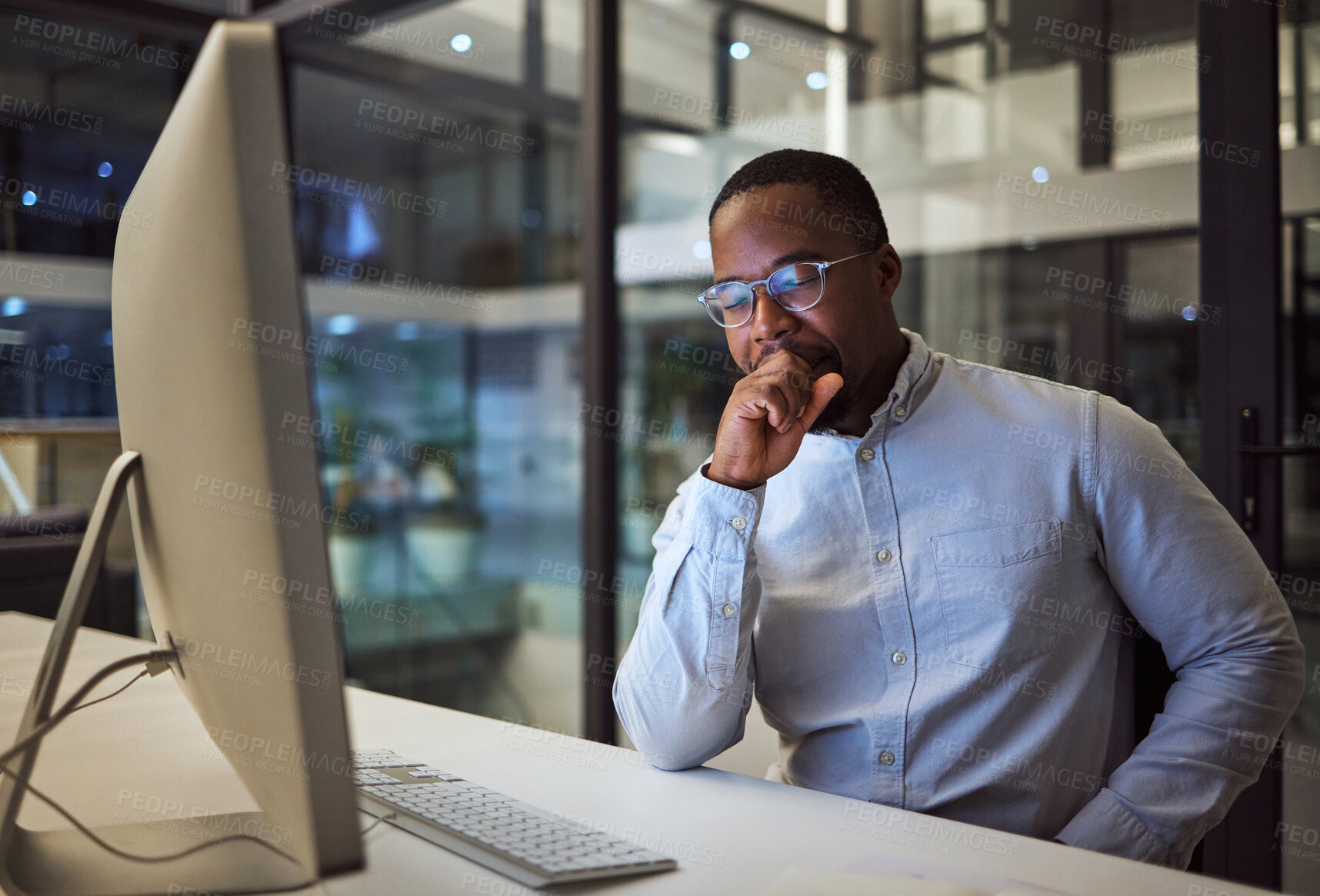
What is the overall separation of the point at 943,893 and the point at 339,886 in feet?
1.59

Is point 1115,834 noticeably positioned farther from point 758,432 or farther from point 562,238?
point 562,238

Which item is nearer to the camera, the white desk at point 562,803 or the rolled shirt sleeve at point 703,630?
the white desk at point 562,803

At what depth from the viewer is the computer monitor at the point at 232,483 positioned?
0.51 meters

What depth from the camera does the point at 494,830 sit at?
91 centimetres

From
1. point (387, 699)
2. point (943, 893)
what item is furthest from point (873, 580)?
point (387, 699)

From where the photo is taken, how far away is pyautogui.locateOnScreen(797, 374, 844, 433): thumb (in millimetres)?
1318

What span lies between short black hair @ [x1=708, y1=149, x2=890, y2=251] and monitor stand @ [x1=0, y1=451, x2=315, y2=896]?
924 mm

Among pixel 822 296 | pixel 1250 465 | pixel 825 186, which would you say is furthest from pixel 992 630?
pixel 1250 465

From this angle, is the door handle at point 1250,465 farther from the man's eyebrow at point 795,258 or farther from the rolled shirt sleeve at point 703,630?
the rolled shirt sleeve at point 703,630

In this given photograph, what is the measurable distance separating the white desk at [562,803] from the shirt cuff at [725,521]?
27 cm

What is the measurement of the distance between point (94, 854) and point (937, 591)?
3.19 feet

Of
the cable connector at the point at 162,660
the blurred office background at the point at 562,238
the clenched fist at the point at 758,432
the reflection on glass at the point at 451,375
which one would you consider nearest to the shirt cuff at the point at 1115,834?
the blurred office background at the point at 562,238

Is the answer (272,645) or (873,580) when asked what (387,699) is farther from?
(272,645)

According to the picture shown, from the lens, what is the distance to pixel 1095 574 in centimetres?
131
